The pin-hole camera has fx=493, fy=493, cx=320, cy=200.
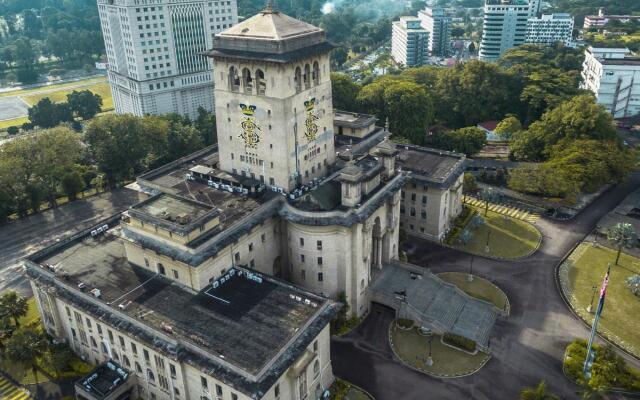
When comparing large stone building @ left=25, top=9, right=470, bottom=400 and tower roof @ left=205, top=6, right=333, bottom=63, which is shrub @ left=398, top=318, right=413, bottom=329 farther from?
tower roof @ left=205, top=6, right=333, bottom=63

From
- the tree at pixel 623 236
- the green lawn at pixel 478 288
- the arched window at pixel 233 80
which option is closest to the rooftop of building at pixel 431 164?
the green lawn at pixel 478 288

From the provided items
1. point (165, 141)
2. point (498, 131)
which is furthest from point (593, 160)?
point (165, 141)

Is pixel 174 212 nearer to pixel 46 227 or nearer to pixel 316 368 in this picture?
pixel 316 368

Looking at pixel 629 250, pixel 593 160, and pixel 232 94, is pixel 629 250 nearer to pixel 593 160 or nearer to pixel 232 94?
pixel 593 160

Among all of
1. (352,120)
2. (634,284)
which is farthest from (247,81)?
(634,284)

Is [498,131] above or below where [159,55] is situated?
below

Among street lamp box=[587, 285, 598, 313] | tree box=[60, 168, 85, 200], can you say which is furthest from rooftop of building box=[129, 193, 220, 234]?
street lamp box=[587, 285, 598, 313]

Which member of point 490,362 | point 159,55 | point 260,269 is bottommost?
point 490,362
